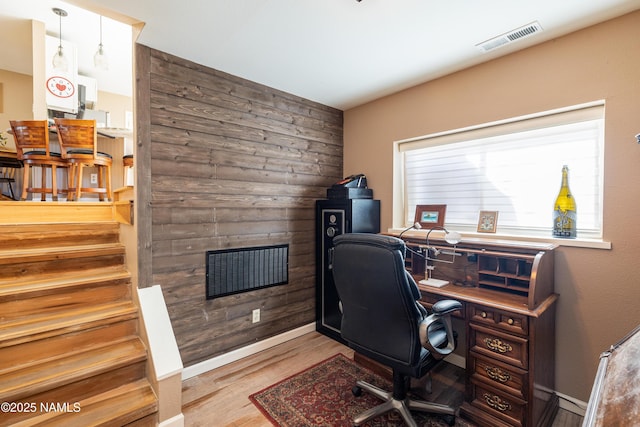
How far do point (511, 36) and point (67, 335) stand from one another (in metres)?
3.48

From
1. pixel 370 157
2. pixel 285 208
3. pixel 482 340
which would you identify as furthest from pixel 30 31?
pixel 482 340

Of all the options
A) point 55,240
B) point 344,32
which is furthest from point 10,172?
point 344,32

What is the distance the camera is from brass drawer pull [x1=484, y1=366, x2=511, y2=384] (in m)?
1.69

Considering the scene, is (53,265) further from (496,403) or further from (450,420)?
(496,403)

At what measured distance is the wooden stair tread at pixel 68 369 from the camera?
59.1 inches

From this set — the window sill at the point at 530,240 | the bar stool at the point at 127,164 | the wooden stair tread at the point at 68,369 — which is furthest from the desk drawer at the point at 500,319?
the bar stool at the point at 127,164

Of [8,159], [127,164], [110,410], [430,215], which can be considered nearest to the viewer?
[110,410]

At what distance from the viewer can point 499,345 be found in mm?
1721

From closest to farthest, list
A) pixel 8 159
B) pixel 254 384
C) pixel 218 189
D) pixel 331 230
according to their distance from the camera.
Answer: pixel 254 384
pixel 218 189
pixel 331 230
pixel 8 159

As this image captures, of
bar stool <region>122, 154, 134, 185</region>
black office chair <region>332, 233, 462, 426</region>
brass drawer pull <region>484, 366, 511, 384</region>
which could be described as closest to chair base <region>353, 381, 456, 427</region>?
black office chair <region>332, 233, 462, 426</region>

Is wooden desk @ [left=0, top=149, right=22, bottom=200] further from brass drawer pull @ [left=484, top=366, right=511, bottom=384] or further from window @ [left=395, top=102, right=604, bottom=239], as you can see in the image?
brass drawer pull @ [left=484, top=366, right=511, bottom=384]

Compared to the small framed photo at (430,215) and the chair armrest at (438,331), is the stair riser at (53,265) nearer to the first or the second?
the chair armrest at (438,331)

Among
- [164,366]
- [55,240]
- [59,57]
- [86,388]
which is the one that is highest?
[59,57]

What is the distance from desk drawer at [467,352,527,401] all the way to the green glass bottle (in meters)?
0.98
